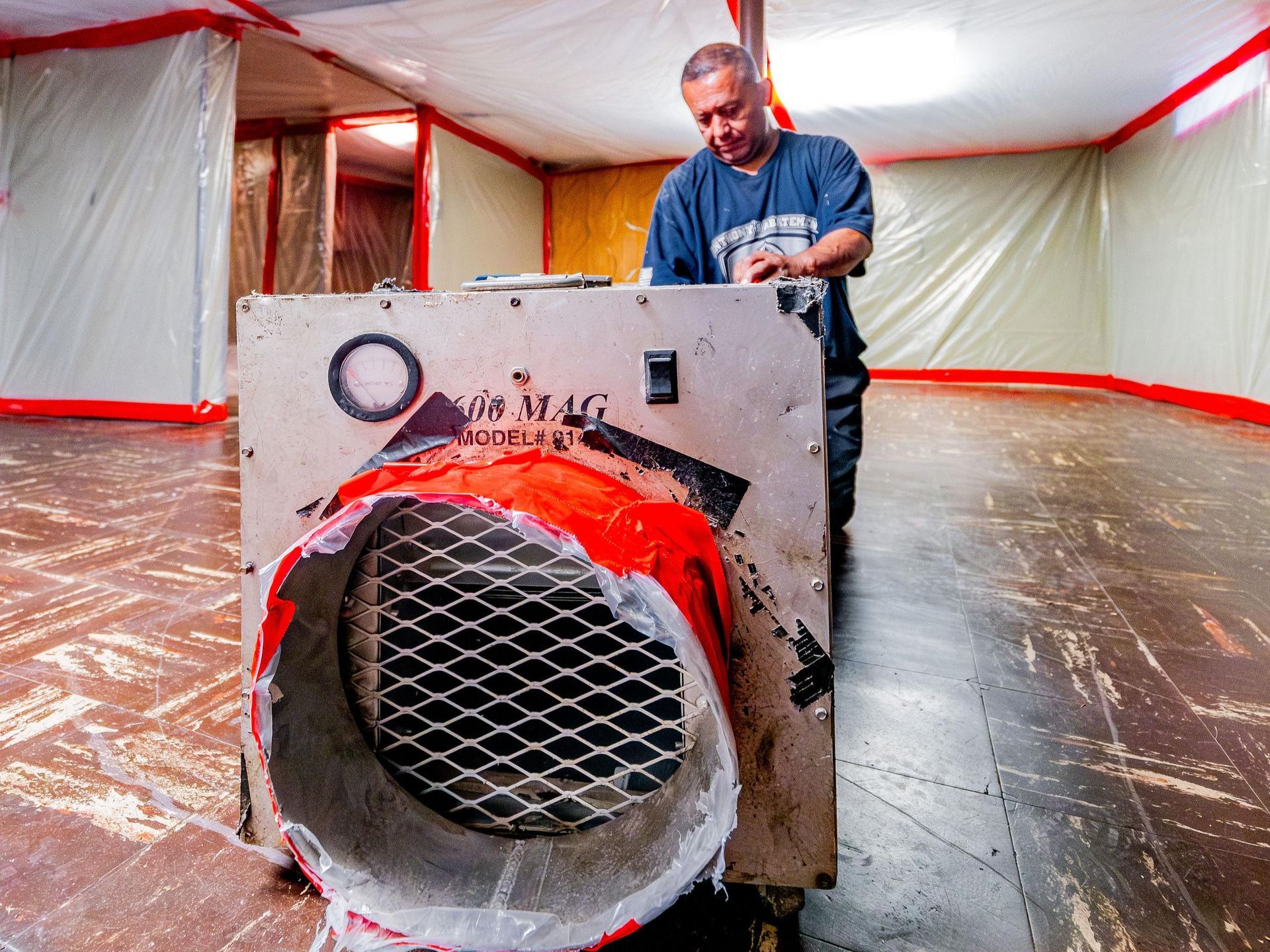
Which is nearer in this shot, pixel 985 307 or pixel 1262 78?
pixel 1262 78

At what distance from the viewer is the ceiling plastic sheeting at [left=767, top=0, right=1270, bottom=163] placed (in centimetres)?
423

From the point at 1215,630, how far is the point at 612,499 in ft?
5.00

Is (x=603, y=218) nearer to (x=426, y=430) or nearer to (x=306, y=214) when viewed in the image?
(x=306, y=214)

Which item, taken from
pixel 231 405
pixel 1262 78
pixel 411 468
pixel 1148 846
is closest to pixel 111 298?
pixel 231 405

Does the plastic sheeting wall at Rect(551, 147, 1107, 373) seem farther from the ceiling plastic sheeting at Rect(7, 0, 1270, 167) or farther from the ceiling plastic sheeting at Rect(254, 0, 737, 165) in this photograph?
the ceiling plastic sheeting at Rect(254, 0, 737, 165)

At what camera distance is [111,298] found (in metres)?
4.70

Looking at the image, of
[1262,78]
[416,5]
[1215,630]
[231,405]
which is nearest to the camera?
[1215,630]

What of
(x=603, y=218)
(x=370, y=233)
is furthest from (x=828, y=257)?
(x=370, y=233)

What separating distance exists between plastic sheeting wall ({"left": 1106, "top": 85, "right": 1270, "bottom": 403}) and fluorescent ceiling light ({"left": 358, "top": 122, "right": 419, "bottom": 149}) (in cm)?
601

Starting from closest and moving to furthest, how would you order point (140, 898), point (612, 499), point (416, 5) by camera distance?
point (612, 499), point (140, 898), point (416, 5)

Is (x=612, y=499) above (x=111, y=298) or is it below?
below

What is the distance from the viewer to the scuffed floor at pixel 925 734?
778 mm

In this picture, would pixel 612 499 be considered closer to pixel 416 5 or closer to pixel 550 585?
pixel 550 585

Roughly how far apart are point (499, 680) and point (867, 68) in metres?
5.61
